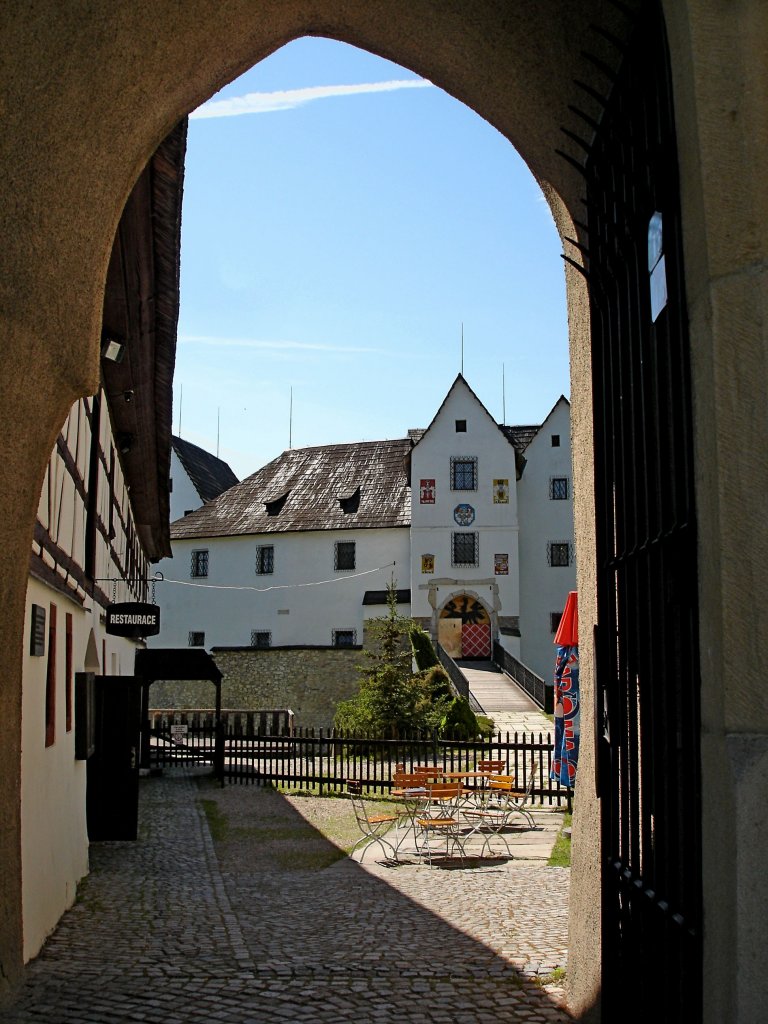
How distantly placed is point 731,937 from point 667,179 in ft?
7.40

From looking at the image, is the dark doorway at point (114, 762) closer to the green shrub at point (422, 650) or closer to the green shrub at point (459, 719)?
the green shrub at point (459, 719)

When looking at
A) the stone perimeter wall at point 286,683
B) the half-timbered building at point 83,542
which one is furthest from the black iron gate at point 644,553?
the stone perimeter wall at point 286,683

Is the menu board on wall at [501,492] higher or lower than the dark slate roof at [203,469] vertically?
lower

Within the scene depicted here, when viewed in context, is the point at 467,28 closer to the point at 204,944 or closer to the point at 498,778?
the point at 204,944

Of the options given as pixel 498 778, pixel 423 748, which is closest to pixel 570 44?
pixel 498 778

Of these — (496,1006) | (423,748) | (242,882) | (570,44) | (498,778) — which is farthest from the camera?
(423,748)

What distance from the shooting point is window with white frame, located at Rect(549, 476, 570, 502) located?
39.7 meters

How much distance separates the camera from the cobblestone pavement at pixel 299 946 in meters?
5.42

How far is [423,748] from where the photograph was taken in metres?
19.5

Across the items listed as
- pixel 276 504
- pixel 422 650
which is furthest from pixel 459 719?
pixel 276 504

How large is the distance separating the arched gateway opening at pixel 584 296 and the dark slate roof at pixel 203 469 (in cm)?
4297

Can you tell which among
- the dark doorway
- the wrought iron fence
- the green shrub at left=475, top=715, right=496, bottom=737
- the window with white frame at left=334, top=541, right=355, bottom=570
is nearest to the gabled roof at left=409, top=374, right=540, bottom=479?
the window with white frame at left=334, top=541, right=355, bottom=570

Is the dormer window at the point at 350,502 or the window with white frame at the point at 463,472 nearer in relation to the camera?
the window with white frame at the point at 463,472

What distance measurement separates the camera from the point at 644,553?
3.89 meters
